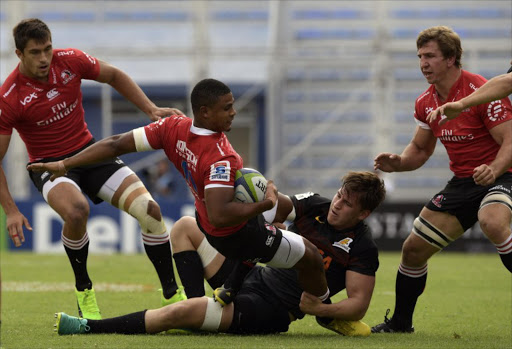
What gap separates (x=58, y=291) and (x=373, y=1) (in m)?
13.2

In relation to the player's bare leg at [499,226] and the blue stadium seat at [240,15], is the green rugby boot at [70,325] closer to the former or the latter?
the player's bare leg at [499,226]

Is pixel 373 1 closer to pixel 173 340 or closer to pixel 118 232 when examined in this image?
pixel 118 232

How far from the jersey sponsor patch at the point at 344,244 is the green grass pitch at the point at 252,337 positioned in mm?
655

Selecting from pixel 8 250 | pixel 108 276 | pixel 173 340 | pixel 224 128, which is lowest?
pixel 8 250

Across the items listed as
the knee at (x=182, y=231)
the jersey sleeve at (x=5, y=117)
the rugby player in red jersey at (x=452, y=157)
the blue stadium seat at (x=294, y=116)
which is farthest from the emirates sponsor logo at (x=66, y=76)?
the blue stadium seat at (x=294, y=116)

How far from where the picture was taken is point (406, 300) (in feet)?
23.1

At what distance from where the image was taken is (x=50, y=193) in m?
7.44

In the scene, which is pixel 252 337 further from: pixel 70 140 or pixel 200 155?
pixel 70 140

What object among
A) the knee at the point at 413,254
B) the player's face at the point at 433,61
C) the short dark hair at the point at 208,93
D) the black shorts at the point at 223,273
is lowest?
the black shorts at the point at 223,273

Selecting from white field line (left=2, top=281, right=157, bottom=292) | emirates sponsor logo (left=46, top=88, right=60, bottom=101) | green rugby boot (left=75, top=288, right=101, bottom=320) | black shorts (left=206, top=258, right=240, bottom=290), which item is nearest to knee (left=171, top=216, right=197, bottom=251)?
black shorts (left=206, top=258, right=240, bottom=290)

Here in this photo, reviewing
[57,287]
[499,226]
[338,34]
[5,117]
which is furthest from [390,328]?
[338,34]

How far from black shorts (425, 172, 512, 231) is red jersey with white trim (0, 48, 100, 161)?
10.3ft

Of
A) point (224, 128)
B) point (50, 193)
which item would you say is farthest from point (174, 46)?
point (224, 128)

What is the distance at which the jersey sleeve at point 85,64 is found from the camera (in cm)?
784
